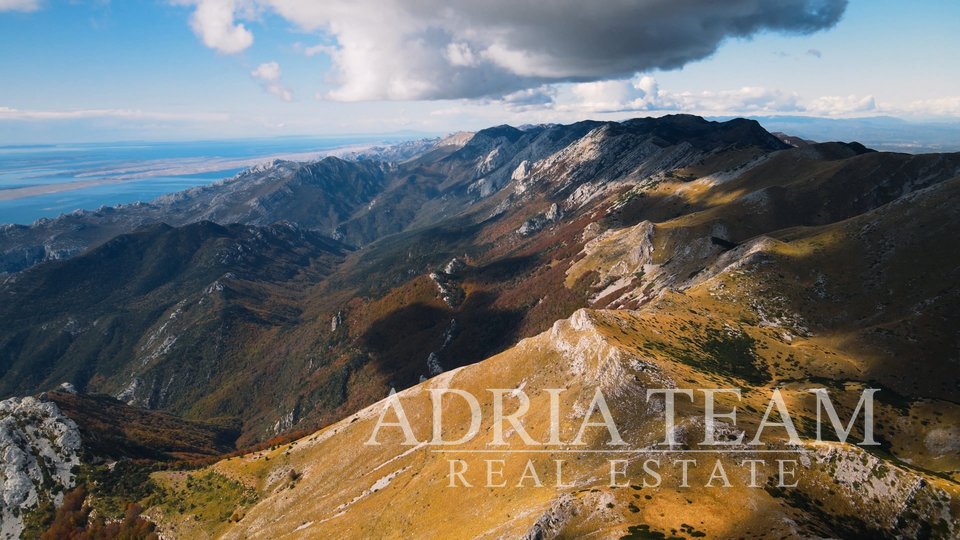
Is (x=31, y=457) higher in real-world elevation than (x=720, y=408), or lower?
lower

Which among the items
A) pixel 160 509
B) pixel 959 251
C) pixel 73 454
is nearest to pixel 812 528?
pixel 959 251

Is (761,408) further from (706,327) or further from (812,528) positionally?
(706,327)

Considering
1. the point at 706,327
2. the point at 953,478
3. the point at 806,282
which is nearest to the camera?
the point at 953,478

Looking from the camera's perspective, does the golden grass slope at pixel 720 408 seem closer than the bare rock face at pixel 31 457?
Yes

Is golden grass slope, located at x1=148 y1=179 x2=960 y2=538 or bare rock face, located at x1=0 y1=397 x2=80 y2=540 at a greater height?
golden grass slope, located at x1=148 y1=179 x2=960 y2=538

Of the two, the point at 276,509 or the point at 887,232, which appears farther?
the point at 887,232

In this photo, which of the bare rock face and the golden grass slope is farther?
the bare rock face

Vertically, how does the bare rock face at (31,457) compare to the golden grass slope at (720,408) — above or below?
below

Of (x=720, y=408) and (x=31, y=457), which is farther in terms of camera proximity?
(x=31, y=457)
